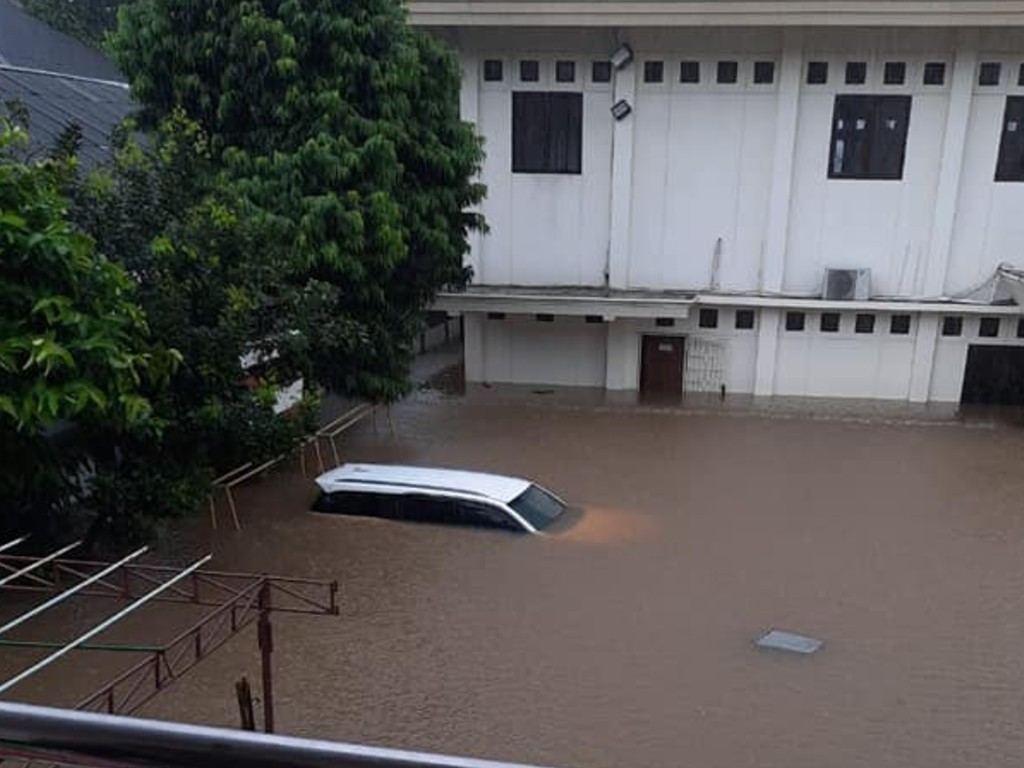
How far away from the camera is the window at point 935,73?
658 inches

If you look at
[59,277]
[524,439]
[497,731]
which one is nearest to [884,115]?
[524,439]

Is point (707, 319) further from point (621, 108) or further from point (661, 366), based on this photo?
point (621, 108)

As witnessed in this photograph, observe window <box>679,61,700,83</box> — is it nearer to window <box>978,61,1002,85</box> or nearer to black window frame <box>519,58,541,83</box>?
black window frame <box>519,58,541,83</box>

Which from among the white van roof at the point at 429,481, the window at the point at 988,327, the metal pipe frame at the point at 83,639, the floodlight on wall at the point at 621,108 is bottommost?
the white van roof at the point at 429,481

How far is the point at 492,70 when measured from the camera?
1777 cm

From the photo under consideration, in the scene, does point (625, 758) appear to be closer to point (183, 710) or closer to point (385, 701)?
point (385, 701)

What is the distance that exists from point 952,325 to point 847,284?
243 centimetres

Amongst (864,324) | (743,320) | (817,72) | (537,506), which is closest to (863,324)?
(864,324)

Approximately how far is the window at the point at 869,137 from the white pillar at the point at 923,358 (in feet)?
9.89

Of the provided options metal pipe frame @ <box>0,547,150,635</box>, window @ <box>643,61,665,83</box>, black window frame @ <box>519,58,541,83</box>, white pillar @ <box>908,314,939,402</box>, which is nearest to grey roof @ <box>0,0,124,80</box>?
black window frame @ <box>519,58,541,83</box>

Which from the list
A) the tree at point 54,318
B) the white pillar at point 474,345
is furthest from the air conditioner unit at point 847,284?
the tree at point 54,318

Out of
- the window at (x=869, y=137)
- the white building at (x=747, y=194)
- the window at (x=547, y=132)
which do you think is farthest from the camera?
the window at (x=547, y=132)

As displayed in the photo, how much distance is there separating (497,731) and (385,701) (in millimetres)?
1098

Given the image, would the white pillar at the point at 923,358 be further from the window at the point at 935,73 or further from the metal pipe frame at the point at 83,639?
the metal pipe frame at the point at 83,639
